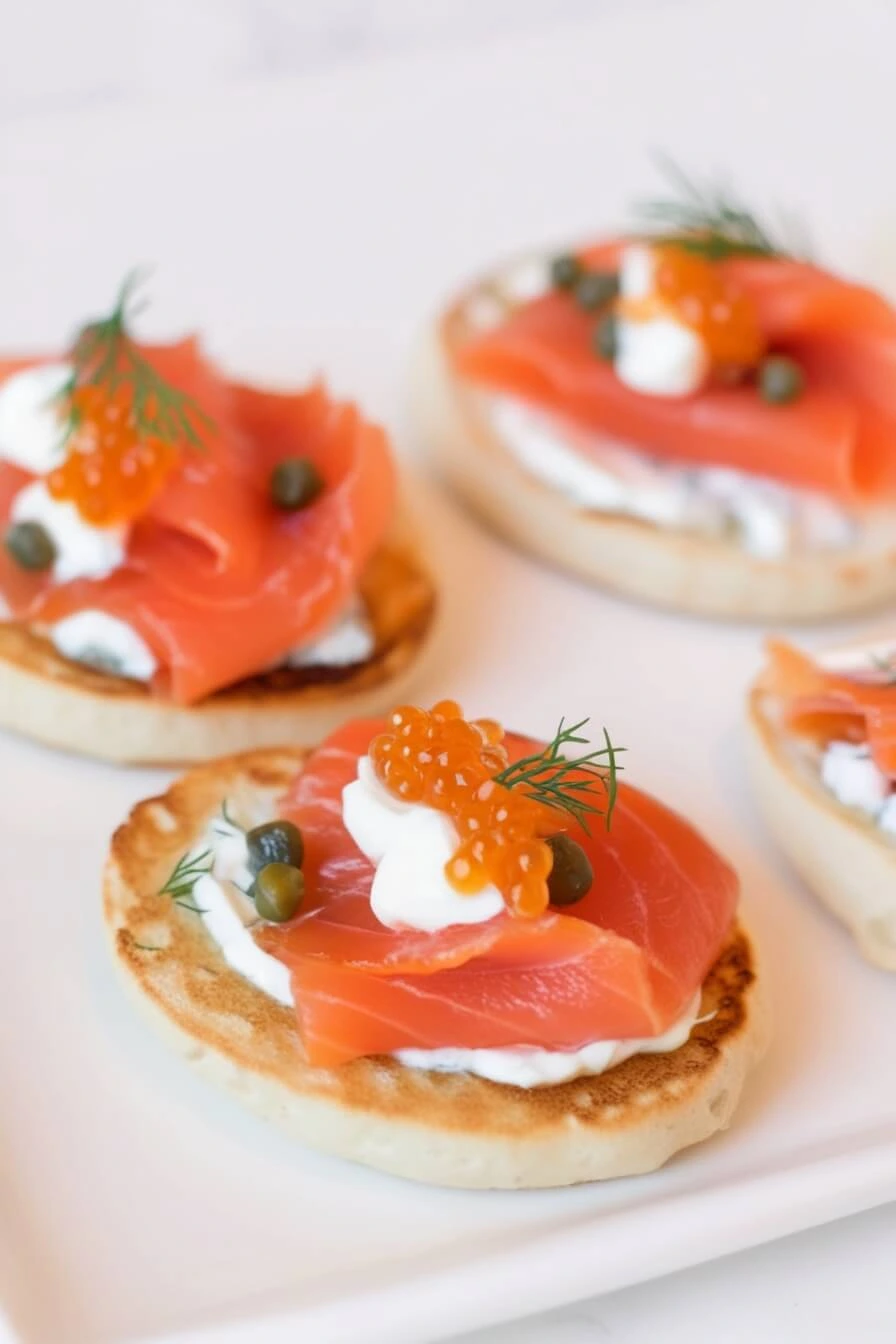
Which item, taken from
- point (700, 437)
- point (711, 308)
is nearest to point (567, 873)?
point (700, 437)

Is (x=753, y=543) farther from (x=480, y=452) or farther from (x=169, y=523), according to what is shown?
(x=169, y=523)

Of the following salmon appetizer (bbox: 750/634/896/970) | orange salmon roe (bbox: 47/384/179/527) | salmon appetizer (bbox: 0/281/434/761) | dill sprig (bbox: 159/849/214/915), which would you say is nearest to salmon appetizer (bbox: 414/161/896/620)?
salmon appetizer (bbox: 750/634/896/970)

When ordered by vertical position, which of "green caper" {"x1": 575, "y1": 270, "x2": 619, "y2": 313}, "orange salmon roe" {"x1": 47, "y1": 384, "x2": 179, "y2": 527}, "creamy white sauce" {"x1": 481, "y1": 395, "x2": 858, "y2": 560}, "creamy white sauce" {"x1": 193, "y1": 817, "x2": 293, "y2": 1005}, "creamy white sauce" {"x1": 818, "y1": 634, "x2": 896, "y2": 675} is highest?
"green caper" {"x1": 575, "y1": 270, "x2": 619, "y2": 313}

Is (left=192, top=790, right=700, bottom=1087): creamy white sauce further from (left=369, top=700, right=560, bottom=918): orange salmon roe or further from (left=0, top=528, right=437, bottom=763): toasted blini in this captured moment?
(left=0, top=528, right=437, bottom=763): toasted blini

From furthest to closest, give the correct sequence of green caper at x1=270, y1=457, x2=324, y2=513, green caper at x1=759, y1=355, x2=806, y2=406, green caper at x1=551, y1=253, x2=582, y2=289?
green caper at x1=551, y1=253, x2=582, y2=289 → green caper at x1=759, y1=355, x2=806, y2=406 → green caper at x1=270, y1=457, x2=324, y2=513

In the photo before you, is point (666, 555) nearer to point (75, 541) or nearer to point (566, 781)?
point (566, 781)
